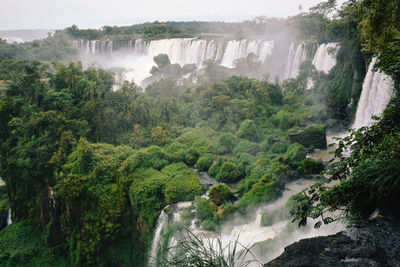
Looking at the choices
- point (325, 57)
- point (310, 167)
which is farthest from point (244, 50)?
point (310, 167)

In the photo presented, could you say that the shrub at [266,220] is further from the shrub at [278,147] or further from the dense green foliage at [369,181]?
the shrub at [278,147]

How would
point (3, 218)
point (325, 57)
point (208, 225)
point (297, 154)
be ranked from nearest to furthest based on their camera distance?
point (208, 225) → point (297, 154) → point (3, 218) → point (325, 57)

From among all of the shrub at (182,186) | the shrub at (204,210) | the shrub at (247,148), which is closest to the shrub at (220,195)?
the shrub at (204,210)

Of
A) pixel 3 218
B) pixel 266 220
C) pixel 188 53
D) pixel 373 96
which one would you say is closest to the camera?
pixel 266 220

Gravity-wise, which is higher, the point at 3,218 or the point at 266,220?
the point at 266,220

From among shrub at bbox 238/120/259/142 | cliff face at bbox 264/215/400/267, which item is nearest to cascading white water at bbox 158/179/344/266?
cliff face at bbox 264/215/400/267

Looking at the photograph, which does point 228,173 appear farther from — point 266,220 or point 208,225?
point 266,220

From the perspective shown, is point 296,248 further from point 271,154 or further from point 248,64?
point 248,64

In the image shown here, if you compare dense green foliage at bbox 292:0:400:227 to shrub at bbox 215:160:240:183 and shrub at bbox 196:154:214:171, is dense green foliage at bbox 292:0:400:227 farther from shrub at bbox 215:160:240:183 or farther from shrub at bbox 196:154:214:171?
shrub at bbox 196:154:214:171
